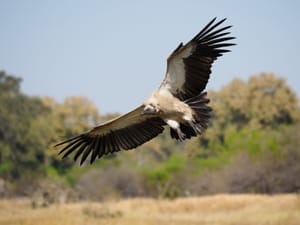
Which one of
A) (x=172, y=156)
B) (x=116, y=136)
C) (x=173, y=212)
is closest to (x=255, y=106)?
(x=172, y=156)

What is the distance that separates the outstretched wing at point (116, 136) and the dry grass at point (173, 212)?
9451mm

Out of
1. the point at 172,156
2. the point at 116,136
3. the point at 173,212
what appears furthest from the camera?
the point at 172,156

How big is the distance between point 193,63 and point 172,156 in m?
→ 35.8

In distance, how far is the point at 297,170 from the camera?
33094 millimetres

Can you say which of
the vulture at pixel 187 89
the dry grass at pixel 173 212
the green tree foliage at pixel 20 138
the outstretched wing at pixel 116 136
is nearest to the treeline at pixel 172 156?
the green tree foliage at pixel 20 138

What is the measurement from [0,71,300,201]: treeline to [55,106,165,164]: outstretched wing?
2020cm

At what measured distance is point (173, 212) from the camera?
88.6 feet

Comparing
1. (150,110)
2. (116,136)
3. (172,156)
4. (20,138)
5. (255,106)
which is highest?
(255,106)

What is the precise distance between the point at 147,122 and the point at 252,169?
25096 mm

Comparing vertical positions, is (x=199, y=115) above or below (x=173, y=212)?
above

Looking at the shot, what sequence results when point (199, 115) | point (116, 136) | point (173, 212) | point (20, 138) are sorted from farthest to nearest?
point (20, 138) < point (173, 212) < point (116, 136) < point (199, 115)

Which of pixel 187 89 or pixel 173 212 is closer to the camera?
pixel 187 89

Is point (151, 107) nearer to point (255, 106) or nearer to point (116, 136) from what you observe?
point (116, 136)

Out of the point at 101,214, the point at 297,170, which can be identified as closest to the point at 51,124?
the point at 297,170
